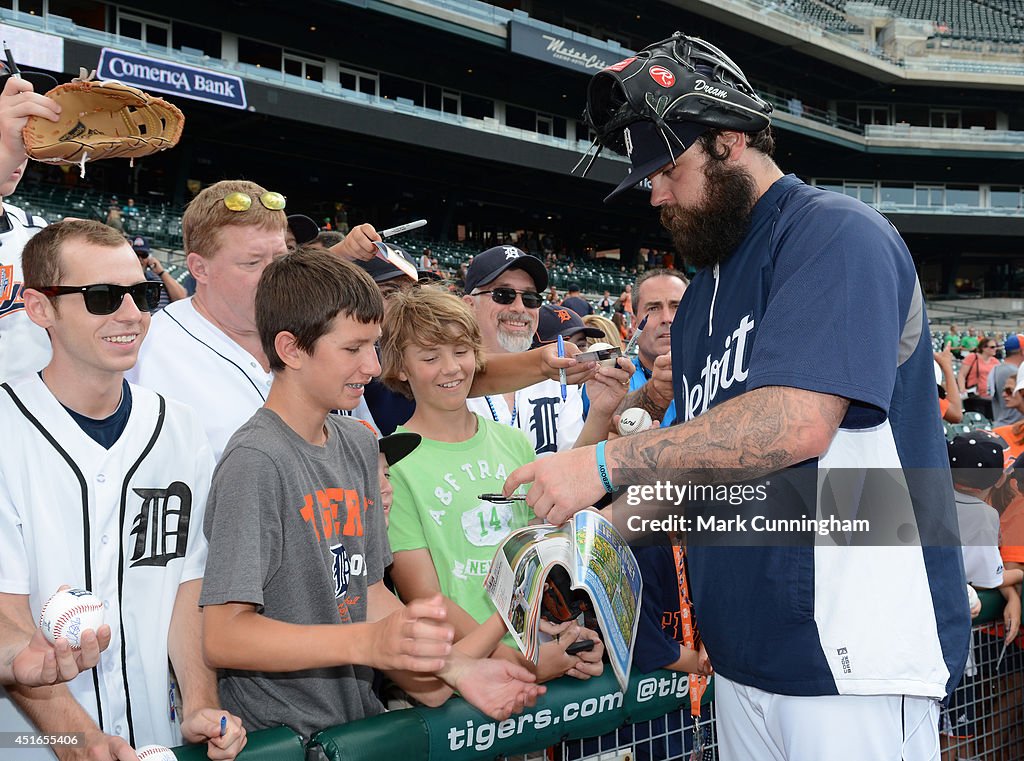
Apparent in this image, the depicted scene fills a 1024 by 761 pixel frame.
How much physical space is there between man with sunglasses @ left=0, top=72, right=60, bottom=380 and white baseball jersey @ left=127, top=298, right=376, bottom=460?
332 millimetres

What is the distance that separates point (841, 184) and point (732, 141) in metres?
38.4

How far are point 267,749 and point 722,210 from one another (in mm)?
1461

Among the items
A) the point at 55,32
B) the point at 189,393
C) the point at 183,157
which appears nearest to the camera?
the point at 189,393

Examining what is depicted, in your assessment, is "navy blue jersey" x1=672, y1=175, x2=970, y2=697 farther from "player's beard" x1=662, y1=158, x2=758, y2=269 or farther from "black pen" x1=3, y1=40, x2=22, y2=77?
"black pen" x1=3, y1=40, x2=22, y2=77

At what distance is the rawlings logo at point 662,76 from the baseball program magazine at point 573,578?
98 centimetres

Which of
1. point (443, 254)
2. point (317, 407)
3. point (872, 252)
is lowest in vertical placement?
point (317, 407)

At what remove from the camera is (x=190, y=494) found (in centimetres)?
222

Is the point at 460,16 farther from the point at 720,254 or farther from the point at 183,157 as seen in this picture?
the point at 720,254

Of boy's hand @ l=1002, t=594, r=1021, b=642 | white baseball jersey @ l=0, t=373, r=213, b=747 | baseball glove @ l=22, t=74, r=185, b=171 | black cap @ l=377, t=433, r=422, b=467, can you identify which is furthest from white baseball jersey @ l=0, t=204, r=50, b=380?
boy's hand @ l=1002, t=594, r=1021, b=642

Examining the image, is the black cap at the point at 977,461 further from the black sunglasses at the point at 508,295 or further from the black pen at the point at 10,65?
the black pen at the point at 10,65

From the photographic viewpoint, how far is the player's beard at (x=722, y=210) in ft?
6.59

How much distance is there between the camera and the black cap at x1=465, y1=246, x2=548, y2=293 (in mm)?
4238

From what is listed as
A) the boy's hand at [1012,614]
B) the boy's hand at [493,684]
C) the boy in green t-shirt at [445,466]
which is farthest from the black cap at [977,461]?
the boy's hand at [493,684]

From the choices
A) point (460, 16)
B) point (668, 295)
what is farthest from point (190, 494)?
point (460, 16)
